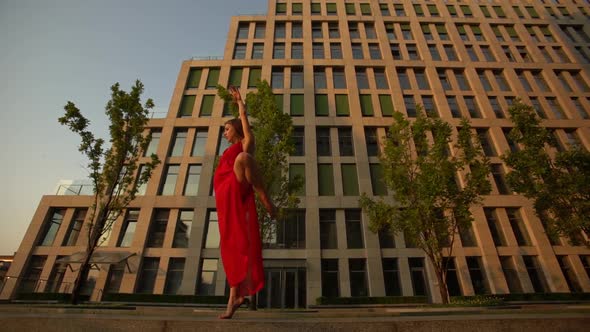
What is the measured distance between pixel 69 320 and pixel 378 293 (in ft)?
57.1

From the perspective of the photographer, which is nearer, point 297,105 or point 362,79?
point 297,105

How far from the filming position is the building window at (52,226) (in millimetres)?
19984

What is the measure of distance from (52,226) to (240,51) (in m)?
22.6

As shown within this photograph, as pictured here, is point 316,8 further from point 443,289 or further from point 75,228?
point 75,228

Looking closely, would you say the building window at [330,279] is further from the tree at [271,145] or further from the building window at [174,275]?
the building window at [174,275]

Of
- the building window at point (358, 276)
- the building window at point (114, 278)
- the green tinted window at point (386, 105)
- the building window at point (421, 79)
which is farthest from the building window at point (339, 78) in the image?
the building window at point (114, 278)

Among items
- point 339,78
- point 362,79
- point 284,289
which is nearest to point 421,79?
point 362,79

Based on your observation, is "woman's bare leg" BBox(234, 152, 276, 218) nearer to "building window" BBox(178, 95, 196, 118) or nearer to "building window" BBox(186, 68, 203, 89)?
"building window" BBox(178, 95, 196, 118)

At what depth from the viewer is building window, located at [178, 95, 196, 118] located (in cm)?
2449

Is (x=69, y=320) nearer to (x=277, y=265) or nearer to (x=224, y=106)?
(x=277, y=265)

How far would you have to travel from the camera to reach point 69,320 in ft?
11.6

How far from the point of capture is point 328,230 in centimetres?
1986

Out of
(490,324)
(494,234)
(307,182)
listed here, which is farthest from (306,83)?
(490,324)

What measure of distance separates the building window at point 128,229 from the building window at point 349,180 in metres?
16.2
